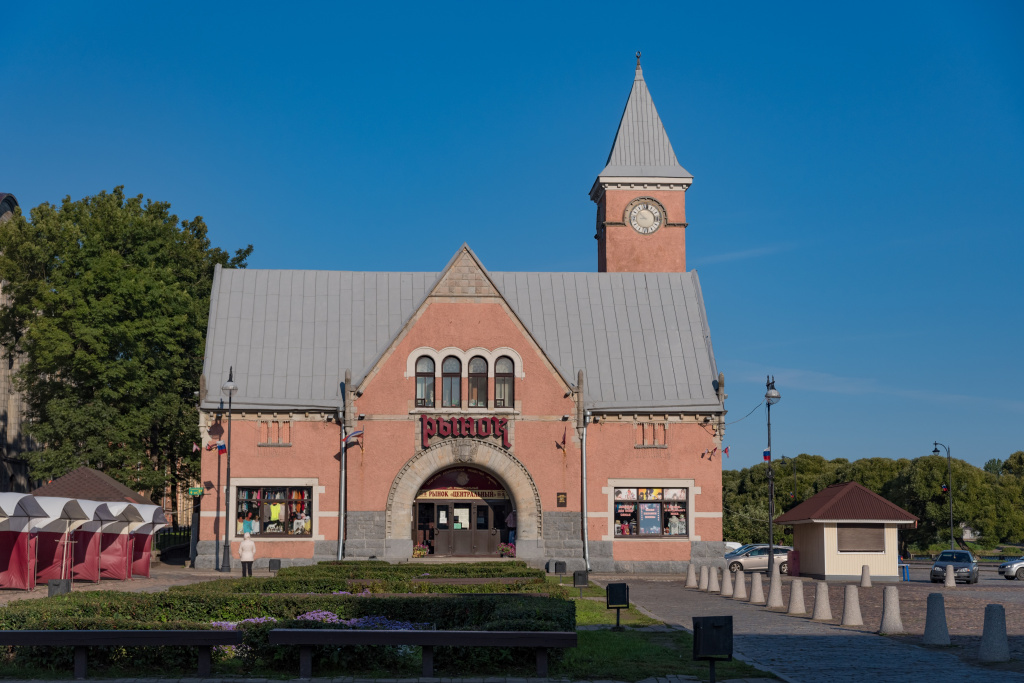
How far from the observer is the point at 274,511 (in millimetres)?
40500

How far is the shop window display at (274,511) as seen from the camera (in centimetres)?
4034

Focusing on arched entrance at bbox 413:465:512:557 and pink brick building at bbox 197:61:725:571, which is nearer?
pink brick building at bbox 197:61:725:571

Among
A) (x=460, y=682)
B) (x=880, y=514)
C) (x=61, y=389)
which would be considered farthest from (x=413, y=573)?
(x=61, y=389)

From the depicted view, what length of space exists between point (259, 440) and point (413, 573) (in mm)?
15293

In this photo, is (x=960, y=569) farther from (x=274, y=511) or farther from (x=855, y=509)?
(x=274, y=511)

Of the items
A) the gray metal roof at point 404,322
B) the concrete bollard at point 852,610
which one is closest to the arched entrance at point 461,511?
the gray metal roof at point 404,322

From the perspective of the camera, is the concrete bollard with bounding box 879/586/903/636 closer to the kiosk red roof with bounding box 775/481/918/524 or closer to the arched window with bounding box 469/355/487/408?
the kiosk red roof with bounding box 775/481/918/524

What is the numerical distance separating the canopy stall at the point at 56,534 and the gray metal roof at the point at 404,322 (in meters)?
9.96

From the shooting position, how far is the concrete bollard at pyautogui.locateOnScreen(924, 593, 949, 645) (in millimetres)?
18500

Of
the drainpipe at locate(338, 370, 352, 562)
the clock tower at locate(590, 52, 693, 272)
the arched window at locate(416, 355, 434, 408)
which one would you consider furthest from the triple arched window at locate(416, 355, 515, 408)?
the clock tower at locate(590, 52, 693, 272)

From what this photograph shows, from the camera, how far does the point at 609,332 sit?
45.8 m

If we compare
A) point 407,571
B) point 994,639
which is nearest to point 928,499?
point 407,571

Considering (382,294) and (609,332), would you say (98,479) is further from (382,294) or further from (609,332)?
(609,332)

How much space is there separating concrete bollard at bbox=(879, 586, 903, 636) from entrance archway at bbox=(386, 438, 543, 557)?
21040mm
